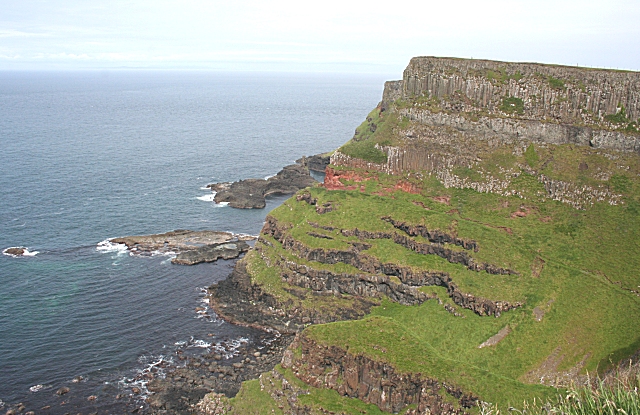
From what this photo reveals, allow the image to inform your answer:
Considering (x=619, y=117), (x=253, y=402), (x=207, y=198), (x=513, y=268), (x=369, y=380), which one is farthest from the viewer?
(x=207, y=198)

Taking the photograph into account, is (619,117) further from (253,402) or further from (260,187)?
(260,187)

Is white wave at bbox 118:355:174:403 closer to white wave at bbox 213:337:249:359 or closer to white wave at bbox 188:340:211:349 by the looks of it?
white wave at bbox 188:340:211:349

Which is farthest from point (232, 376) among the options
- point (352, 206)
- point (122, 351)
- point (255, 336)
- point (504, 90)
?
point (504, 90)

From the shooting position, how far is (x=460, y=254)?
73.3 m

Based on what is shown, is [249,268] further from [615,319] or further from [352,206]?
[615,319]

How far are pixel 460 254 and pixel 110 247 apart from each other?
56624 millimetres

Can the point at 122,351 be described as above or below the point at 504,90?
below

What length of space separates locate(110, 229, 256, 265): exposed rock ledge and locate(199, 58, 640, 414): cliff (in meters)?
10.4

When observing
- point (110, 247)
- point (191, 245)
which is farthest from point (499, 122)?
point (110, 247)

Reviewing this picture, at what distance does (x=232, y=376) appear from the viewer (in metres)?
63.2

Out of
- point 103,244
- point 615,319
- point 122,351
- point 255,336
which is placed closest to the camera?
point 615,319

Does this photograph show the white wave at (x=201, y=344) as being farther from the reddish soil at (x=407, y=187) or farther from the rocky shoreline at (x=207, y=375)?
the reddish soil at (x=407, y=187)

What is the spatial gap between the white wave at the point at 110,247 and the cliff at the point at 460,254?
22.6 meters

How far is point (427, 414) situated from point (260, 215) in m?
73.4
